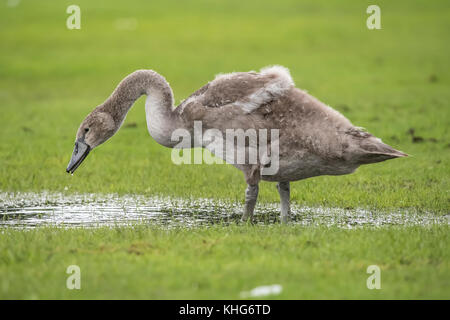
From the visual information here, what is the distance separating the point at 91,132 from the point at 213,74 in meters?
16.4

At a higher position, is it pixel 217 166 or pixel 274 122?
pixel 274 122

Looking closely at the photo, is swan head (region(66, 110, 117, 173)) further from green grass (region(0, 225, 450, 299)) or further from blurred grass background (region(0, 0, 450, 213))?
blurred grass background (region(0, 0, 450, 213))

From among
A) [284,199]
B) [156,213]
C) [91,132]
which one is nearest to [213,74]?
[156,213]

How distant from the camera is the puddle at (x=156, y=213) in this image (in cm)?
945

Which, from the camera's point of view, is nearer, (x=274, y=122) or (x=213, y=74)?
(x=274, y=122)

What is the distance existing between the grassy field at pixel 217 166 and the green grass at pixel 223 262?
2 centimetres

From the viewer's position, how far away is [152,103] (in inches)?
370

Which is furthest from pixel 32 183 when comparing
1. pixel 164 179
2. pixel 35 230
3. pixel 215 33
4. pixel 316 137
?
pixel 215 33

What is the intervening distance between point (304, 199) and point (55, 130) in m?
8.39

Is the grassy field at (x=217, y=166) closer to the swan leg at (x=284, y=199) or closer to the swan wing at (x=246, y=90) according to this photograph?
the swan leg at (x=284, y=199)

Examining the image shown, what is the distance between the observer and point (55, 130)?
1742 cm

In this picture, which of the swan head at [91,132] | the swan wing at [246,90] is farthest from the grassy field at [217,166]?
the swan wing at [246,90]

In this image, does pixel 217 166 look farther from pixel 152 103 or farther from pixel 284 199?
pixel 152 103

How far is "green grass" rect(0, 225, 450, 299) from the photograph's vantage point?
655 centimetres
